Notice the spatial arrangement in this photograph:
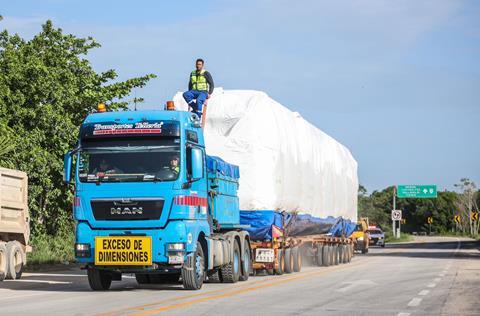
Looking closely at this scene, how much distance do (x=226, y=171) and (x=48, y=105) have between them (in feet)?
40.9

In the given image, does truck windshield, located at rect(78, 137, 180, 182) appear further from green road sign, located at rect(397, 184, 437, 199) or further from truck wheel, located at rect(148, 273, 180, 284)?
green road sign, located at rect(397, 184, 437, 199)

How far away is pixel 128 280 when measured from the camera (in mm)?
23344

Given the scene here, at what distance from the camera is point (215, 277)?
886 inches

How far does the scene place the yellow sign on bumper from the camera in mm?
17328

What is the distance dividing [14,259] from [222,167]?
5982 mm

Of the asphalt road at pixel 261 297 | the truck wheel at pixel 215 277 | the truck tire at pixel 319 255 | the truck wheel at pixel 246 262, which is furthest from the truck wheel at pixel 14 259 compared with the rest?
the truck tire at pixel 319 255

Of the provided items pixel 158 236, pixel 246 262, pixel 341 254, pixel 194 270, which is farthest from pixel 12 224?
pixel 341 254

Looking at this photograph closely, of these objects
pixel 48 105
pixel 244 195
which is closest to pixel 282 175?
pixel 244 195

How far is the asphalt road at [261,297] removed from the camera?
→ 1378 centimetres

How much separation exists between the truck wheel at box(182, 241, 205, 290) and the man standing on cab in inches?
176

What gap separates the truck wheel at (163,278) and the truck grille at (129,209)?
448 centimetres

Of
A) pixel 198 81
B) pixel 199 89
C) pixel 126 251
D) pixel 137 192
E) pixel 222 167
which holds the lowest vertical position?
pixel 126 251

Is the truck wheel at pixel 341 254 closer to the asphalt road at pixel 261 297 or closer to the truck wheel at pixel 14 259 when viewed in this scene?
the asphalt road at pixel 261 297

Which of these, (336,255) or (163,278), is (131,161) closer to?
(163,278)
